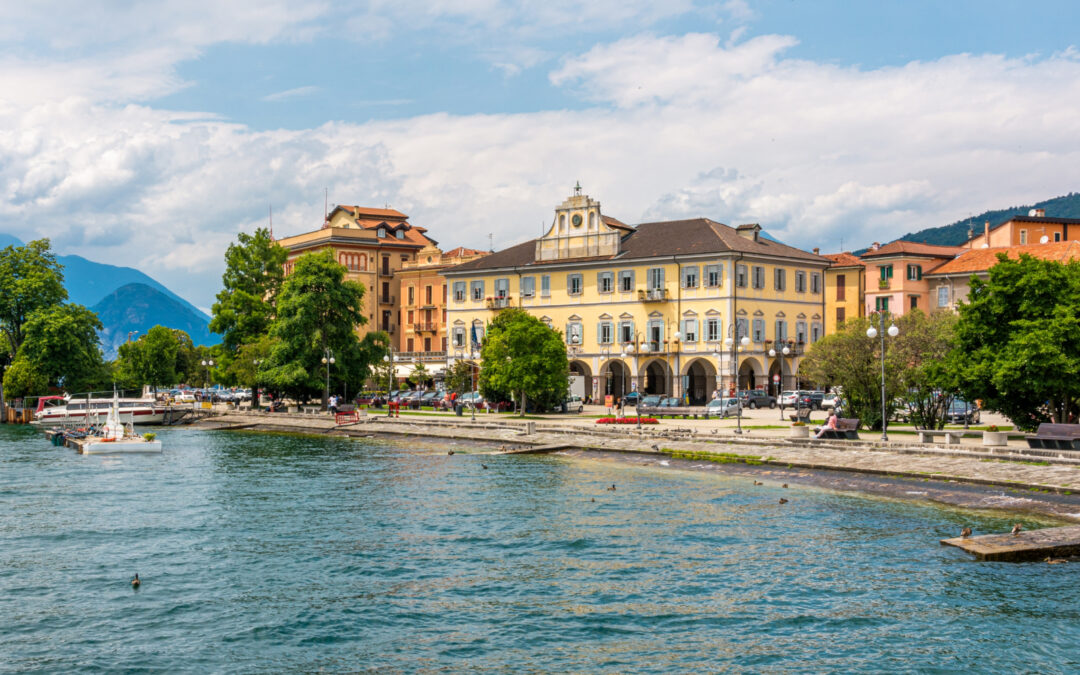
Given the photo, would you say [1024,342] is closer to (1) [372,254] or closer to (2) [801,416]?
(2) [801,416]

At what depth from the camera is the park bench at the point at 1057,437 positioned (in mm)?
31141

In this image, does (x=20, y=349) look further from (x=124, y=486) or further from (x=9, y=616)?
(x=9, y=616)

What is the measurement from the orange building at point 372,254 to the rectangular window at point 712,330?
43241mm

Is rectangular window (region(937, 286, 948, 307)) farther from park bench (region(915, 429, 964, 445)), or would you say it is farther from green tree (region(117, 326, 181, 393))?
green tree (region(117, 326, 181, 393))

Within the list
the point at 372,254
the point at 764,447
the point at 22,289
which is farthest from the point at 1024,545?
the point at 372,254

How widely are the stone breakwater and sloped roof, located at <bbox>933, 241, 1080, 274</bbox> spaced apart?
40979 mm

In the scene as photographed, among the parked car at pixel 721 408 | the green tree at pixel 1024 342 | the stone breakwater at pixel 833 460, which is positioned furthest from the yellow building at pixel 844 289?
the green tree at pixel 1024 342

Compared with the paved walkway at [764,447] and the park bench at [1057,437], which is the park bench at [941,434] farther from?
the park bench at [1057,437]

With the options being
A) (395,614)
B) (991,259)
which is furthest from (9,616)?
(991,259)

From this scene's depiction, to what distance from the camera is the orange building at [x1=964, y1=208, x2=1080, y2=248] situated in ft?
281

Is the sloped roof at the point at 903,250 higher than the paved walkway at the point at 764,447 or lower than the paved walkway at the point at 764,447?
higher

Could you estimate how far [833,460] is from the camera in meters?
33.7

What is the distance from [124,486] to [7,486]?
13.7ft

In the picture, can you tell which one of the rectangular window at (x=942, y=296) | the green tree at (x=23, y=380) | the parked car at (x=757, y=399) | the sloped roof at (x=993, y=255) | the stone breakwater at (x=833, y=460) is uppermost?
the sloped roof at (x=993, y=255)
